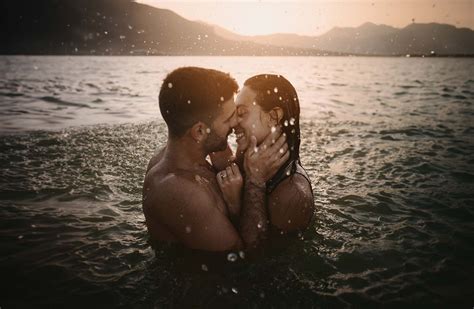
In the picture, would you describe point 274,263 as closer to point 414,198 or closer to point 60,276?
point 60,276

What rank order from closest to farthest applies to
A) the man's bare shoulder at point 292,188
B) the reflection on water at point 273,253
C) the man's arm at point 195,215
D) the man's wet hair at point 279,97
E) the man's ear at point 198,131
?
the man's arm at point 195,215
the reflection on water at point 273,253
the man's ear at point 198,131
the man's bare shoulder at point 292,188
the man's wet hair at point 279,97

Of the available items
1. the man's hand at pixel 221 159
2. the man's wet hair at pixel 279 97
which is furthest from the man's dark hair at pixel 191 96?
the man's hand at pixel 221 159

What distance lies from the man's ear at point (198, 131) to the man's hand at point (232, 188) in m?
0.48

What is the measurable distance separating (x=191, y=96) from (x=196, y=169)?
0.82 meters

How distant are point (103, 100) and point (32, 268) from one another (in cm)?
1727

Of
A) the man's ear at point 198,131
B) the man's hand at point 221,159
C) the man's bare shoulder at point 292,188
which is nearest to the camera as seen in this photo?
the man's ear at point 198,131

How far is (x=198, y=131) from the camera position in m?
3.80

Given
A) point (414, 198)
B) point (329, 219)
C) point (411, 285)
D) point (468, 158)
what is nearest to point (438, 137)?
point (468, 158)

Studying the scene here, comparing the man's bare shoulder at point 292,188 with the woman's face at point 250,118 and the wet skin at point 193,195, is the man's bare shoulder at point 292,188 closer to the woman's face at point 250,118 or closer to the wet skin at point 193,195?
the wet skin at point 193,195

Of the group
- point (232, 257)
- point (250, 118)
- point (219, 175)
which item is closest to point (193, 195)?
point (219, 175)

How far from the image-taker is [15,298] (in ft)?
11.5

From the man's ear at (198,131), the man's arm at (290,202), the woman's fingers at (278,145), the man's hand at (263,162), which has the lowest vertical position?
the man's arm at (290,202)

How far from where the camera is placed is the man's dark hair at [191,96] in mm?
3561

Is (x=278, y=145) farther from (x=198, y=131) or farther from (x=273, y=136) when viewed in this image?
(x=198, y=131)
